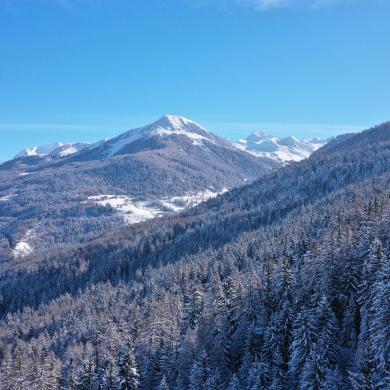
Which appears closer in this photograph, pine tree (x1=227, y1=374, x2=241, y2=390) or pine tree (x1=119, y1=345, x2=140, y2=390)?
pine tree (x1=227, y1=374, x2=241, y2=390)

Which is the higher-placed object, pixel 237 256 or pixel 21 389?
pixel 237 256

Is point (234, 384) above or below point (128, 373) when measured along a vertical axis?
above

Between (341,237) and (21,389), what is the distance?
216 ft

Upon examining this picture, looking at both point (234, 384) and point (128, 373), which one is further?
point (128, 373)

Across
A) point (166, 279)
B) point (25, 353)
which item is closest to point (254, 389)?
point (25, 353)

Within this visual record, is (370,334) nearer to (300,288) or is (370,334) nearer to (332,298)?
(332,298)

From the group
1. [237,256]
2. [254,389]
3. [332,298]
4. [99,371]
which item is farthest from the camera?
[237,256]

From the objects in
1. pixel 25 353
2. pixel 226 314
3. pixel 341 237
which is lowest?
pixel 25 353

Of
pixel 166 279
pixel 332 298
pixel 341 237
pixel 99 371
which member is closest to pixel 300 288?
pixel 332 298

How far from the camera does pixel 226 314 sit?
74312 millimetres

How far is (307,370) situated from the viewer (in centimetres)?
5431

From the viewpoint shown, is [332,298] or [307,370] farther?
[332,298]

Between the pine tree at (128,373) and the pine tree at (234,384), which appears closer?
the pine tree at (234,384)

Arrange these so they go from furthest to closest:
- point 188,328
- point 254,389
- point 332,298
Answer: point 188,328, point 332,298, point 254,389
